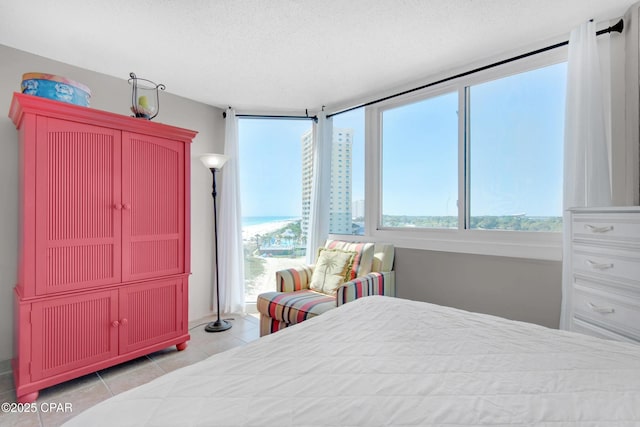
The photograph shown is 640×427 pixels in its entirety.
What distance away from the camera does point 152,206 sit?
240 cm

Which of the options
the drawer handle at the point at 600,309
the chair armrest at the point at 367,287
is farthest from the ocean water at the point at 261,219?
the drawer handle at the point at 600,309

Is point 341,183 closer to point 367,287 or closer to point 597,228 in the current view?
point 367,287

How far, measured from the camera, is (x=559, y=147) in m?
2.20

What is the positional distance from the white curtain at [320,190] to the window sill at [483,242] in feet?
2.28

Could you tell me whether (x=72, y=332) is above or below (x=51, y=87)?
below

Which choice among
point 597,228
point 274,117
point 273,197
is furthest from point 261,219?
point 597,228

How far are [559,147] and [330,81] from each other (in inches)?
76.7

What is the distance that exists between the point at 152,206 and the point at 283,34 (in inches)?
65.0

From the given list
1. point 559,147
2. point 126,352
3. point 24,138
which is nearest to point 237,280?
point 126,352

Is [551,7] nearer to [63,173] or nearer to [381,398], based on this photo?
[381,398]

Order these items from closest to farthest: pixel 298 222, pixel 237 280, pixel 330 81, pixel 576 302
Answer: pixel 576 302 < pixel 330 81 < pixel 237 280 < pixel 298 222

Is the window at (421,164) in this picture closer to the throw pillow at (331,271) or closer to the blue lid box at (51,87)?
the throw pillow at (331,271)

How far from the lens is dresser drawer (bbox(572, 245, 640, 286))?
144 cm

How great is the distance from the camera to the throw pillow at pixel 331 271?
2.77 m
